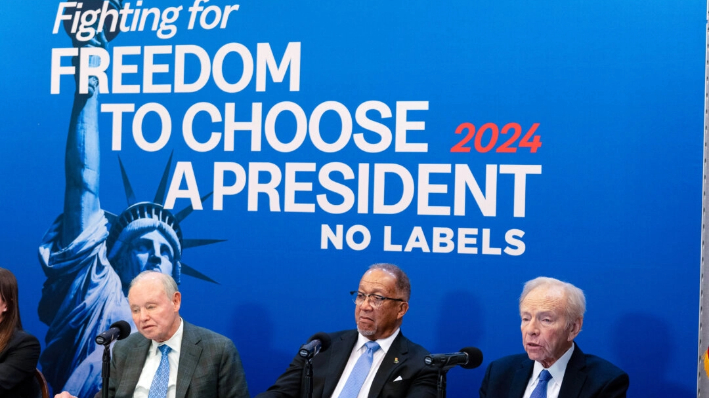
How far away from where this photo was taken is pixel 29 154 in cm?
511

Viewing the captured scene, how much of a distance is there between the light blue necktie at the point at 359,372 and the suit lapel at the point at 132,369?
3.23ft

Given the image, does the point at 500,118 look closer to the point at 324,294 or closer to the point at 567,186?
the point at 567,186

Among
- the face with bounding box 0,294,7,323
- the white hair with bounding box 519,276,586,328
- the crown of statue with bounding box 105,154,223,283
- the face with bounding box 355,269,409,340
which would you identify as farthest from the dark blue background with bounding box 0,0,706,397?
the face with bounding box 0,294,7,323

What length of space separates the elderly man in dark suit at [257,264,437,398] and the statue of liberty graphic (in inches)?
54.6

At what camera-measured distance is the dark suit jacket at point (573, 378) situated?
321cm

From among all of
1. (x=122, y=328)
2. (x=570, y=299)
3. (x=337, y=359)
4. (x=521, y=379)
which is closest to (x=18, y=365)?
(x=122, y=328)

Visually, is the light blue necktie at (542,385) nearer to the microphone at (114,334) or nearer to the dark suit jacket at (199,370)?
the dark suit jacket at (199,370)

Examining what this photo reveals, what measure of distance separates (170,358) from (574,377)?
187cm

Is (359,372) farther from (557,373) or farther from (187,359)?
(557,373)

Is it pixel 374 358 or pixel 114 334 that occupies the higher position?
pixel 114 334

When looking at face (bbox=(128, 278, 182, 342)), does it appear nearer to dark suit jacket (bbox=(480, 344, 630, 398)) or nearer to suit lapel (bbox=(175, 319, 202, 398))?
suit lapel (bbox=(175, 319, 202, 398))

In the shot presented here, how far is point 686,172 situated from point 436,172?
1.19 meters

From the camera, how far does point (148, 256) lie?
15.9 ft

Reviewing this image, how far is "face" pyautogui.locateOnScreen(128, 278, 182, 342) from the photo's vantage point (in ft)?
12.6
